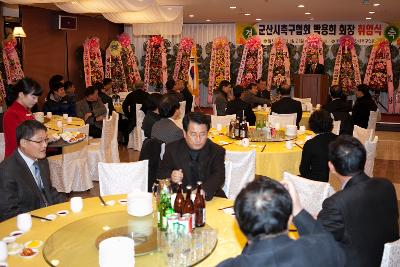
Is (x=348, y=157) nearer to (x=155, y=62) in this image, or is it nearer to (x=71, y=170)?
(x=71, y=170)

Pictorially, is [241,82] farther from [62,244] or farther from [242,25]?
[62,244]

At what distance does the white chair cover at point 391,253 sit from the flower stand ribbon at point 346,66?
1155 centimetres

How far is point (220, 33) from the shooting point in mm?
14891

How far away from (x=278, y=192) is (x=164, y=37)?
13744 mm

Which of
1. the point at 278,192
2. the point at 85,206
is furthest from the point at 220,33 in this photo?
the point at 278,192

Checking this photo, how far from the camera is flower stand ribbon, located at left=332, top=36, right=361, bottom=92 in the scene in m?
13.1

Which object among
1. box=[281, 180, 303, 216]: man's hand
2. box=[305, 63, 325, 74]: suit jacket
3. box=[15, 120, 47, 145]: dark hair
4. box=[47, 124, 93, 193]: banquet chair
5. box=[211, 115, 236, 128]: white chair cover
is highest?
box=[305, 63, 325, 74]: suit jacket

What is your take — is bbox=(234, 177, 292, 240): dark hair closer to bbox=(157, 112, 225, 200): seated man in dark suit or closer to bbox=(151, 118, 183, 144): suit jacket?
bbox=(157, 112, 225, 200): seated man in dark suit

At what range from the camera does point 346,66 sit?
13203 mm

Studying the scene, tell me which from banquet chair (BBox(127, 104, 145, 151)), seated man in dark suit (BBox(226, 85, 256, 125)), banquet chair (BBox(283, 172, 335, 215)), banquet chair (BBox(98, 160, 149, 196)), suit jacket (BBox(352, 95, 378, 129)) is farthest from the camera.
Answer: suit jacket (BBox(352, 95, 378, 129))

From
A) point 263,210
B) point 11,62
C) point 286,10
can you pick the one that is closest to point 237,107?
point 286,10

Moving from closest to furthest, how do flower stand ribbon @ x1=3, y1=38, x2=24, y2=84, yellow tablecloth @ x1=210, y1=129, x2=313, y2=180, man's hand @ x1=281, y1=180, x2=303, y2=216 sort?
1. man's hand @ x1=281, y1=180, x2=303, y2=216
2. yellow tablecloth @ x1=210, y1=129, x2=313, y2=180
3. flower stand ribbon @ x1=3, y1=38, x2=24, y2=84

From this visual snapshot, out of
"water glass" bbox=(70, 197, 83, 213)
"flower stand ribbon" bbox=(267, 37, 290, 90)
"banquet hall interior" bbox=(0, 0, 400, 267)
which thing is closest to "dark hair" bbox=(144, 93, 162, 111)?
"banquet hall interior" bbox=(0, 0, 400, 267)

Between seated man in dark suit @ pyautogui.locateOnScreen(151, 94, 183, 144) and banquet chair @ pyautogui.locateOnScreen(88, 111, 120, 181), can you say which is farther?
banquet chair @ pyautogui.locateOnScreen(88, 111, 120, 181)
